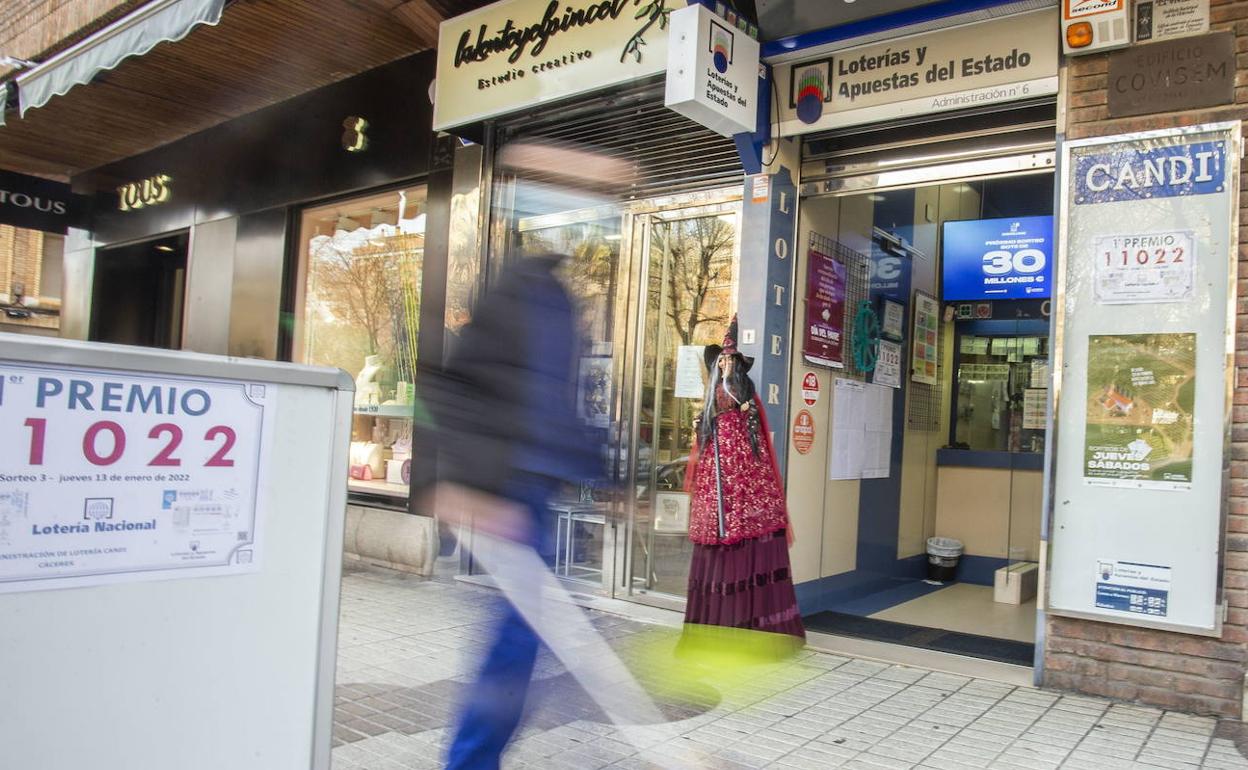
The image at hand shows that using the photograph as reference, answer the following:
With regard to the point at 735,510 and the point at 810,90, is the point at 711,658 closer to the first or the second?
the point at 735,510

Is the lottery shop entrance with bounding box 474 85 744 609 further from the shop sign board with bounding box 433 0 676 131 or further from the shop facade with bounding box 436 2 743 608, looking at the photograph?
the shop sign board with bounding box 433 0 676 131

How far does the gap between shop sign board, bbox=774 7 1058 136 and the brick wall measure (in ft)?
0.83

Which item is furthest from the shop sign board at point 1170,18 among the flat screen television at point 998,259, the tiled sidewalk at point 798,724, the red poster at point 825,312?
the tiled sidewalk at point 798,724

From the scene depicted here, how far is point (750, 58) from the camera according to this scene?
550cm

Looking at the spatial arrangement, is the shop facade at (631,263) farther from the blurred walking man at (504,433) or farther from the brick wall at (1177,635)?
the blurred walking man at (504,433)

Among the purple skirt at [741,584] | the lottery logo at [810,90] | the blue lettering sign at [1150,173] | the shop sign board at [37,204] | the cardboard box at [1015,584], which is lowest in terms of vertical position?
the cardboard box at [1015,584]

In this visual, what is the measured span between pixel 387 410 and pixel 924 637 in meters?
5.14

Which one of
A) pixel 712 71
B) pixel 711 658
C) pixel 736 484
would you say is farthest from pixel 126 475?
pixel 712 71

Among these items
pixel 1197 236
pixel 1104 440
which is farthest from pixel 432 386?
pixel 1197 236

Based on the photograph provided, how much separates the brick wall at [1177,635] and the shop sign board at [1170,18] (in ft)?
0.22

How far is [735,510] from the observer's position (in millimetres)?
5043

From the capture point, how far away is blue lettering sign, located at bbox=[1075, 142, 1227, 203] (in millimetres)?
4371

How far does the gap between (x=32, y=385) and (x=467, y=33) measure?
6.27m

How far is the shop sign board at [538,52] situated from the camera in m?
5.98
